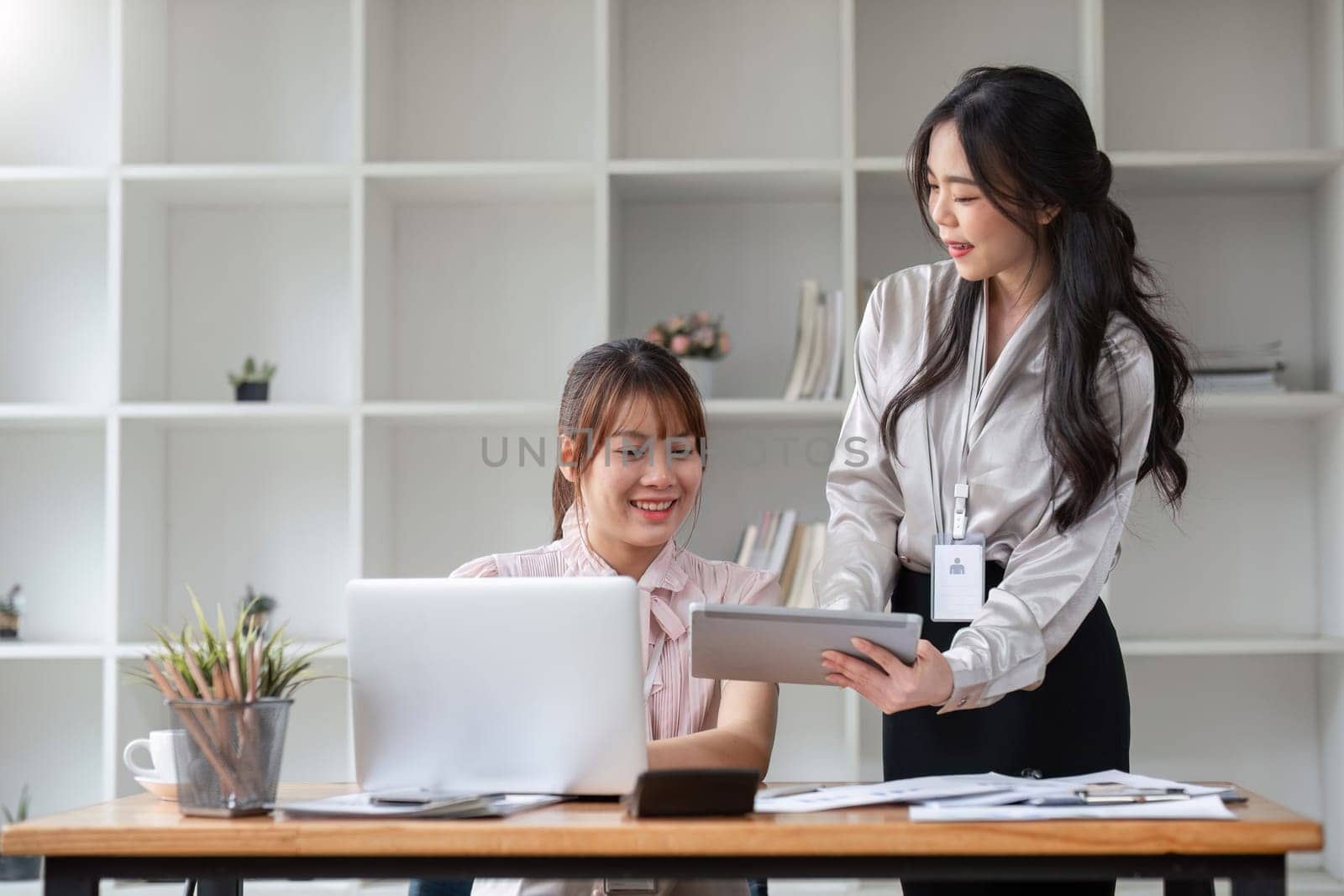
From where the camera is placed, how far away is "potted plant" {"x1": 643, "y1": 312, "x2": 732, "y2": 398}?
9.93 feet

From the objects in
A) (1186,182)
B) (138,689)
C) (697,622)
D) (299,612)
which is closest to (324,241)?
(299,612)

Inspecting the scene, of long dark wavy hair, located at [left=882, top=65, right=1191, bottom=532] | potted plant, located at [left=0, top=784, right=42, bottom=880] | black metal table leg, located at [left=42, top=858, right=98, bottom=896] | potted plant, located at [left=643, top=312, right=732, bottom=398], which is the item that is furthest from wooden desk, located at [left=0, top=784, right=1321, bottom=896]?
potted plant, located at [left=0, top=784, right=42, bottom=880]

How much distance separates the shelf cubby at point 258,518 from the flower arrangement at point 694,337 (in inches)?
34.3

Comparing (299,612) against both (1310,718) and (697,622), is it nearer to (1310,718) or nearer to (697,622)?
(697,622)

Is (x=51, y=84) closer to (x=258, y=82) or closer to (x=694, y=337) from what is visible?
(x=258, y=82)

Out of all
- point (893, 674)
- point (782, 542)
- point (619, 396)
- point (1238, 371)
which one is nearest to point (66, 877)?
point (893, 674)

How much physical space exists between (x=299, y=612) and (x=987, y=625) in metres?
2.19

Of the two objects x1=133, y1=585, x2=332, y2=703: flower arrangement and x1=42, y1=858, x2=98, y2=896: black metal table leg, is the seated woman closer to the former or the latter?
x1=133, y1=585, x2=332, y2=703: flower arrangement

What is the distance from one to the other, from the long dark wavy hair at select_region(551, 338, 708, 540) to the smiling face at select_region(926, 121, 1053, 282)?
0.40 m

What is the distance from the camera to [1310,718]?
316cm

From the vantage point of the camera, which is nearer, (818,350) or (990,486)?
(990,486)

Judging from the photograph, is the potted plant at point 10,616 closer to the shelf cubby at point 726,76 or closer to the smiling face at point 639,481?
the shelf cubby at point 726,76

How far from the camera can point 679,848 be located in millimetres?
1124

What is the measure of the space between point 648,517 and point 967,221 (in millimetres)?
557
